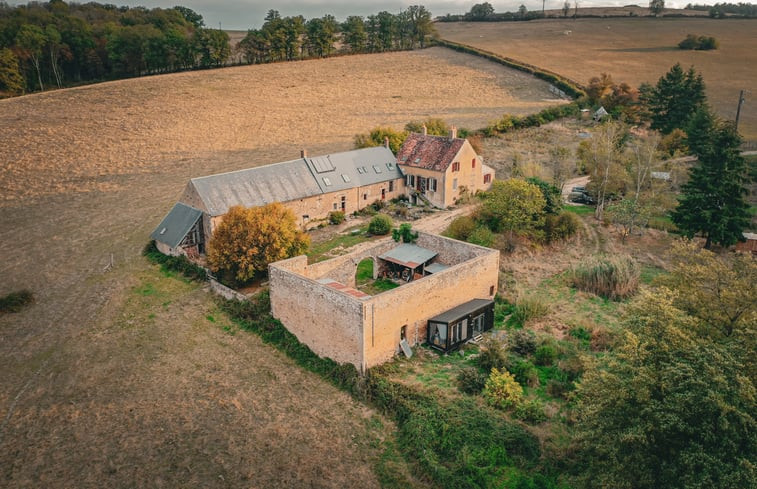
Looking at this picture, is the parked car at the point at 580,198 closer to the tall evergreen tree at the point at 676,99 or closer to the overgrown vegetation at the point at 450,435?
the tall evergreen tree at the point at 676,99

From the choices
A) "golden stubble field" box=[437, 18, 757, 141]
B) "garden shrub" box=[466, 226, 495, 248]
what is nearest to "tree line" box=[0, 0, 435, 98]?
"golden stubble field" box=[437, 18, 757, 141]

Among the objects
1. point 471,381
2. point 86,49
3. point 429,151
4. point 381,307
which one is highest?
point 86,49

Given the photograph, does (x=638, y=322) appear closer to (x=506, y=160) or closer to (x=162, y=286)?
(x=162, y=286)

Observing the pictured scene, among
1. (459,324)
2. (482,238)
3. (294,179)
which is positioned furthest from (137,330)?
(482,238)

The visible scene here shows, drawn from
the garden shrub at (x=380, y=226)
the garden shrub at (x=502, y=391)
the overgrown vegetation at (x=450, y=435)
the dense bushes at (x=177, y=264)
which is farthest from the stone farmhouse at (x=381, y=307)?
the garden shrub at (x=380, y=226)

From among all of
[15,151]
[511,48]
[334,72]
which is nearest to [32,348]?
[15,151]

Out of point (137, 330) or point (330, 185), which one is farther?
point (330, 185)

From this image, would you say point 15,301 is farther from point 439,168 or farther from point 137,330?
point 439,168
